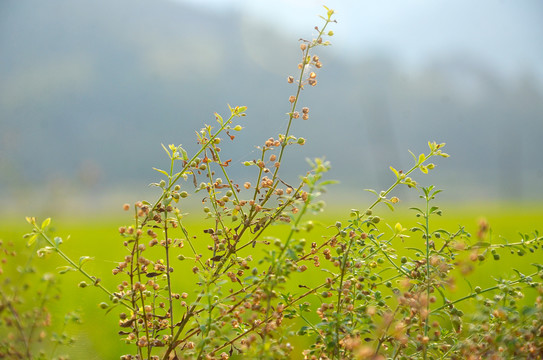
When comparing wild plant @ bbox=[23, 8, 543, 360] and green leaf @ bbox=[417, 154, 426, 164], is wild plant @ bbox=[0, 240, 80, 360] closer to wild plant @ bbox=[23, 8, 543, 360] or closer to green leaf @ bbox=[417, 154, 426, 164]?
wild plant @ bbox=[23, 8, 543, 360]

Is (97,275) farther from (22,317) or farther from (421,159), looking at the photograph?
(421,159)

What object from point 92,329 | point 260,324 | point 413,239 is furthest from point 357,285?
point 413,239

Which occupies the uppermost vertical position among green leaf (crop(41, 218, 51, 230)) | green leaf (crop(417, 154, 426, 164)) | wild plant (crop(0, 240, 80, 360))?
green leaf (crop(417, 154, 426, 164))

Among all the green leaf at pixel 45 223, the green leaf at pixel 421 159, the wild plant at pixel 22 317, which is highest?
the green leaf at pixel 421 159

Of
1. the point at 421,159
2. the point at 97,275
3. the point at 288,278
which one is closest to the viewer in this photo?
the point at 288,278

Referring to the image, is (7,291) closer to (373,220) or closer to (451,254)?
(373,220)

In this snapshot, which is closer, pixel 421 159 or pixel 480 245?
pixel 480 245

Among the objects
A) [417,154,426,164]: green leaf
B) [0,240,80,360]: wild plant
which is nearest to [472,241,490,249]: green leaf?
[417,154,426,164]: green leaf

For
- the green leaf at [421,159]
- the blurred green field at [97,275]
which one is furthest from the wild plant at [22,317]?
the green leaf at [421,159]

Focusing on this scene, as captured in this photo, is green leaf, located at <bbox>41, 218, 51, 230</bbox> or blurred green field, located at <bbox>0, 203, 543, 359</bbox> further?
blurred green field, located at <bbox>0, 203, 543, 359</bbox>

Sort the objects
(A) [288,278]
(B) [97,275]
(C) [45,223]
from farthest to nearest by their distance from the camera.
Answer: (B) [97,275] → (C) [45,223] → (A) [288,278]

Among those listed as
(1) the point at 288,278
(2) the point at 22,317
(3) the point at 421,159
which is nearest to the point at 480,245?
(3) the point at 421,159

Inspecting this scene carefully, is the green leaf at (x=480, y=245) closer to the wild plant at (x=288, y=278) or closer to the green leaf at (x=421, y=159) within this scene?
the wild plant at (x=288, y=278)

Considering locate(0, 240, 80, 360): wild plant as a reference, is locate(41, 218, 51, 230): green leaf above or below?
above
